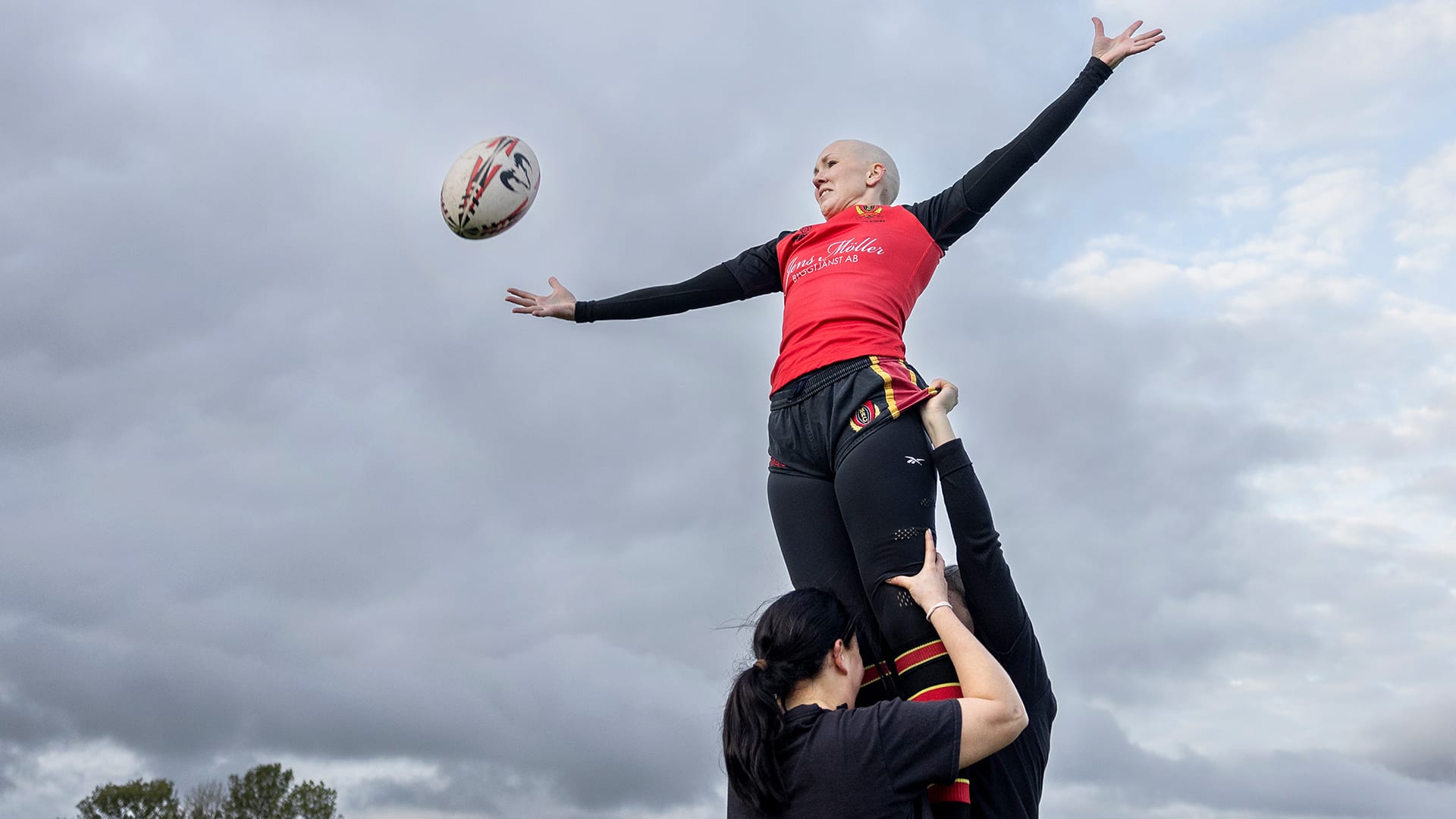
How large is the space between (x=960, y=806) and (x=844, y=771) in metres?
0.57

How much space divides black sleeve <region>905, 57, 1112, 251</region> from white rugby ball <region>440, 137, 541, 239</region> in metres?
2.35

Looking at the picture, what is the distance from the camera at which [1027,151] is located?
228 inches

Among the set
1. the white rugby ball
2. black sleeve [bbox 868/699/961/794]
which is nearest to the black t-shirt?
black sleeve [bbox 868/699/961/794]

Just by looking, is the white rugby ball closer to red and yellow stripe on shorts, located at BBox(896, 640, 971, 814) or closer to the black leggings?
the black leggings

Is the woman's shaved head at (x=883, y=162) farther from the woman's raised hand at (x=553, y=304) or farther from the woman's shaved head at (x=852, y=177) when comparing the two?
the woman's raised hand at (x=553, y=304)

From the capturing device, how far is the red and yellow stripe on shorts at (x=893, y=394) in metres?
5.21

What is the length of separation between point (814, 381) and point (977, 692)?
168 cm

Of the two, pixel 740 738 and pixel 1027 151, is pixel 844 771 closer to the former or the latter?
pixel 740 738

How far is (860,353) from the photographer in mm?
5492

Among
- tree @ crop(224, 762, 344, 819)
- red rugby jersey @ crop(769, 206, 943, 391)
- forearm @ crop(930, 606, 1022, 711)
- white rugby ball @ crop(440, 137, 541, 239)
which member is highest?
tree @ crop(224, 762, 344, 819)

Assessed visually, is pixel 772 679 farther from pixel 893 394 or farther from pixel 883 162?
pixel 883 162

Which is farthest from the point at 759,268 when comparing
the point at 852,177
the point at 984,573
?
the point at 984,573

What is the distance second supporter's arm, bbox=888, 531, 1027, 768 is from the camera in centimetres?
434

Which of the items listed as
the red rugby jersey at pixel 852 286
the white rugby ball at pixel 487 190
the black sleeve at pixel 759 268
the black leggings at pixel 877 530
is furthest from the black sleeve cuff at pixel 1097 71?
the white rugby ball at pixel 487 190
